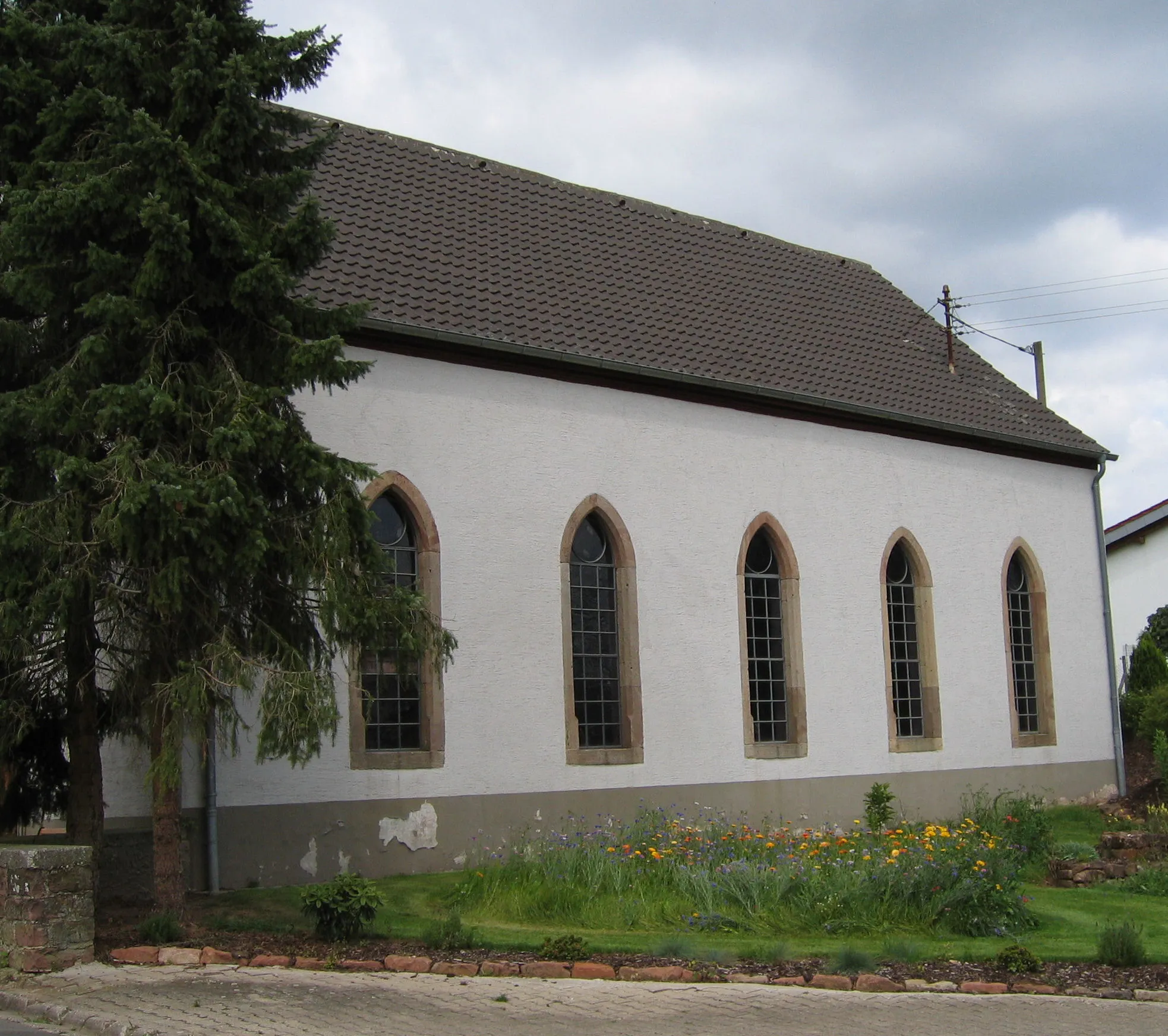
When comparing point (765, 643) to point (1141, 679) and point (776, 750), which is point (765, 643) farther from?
point (1141, 679)

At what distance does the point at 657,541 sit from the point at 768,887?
6379 millimetres

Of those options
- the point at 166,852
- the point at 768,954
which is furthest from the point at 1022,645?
the point at 166,852

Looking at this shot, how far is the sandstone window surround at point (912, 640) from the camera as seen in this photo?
20.6 meters

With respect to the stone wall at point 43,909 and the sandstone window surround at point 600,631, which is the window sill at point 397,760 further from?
the stone wall at point 43,909

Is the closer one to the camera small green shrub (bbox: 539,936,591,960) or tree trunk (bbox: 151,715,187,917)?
small green shrub (bbox: 539,936,591,960)

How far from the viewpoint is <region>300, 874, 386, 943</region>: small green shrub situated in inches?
421

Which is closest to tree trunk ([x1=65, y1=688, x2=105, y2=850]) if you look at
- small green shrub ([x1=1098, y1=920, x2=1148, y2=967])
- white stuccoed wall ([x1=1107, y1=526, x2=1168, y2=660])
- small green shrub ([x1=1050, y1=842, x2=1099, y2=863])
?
small green shrub ([x1=1098, y1=920, x2=1148, y2=967])

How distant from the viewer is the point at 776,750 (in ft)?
60.7

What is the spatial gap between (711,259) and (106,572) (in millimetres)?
13931

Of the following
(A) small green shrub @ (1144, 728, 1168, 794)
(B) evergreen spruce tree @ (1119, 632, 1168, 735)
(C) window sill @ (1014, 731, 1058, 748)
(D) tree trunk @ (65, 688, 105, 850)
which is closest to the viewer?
(D) tree trunk @ (65, 688, 105, 850)

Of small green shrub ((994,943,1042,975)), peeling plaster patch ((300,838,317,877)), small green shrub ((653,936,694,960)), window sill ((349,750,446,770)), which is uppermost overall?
window sill ((349,750,446,770))

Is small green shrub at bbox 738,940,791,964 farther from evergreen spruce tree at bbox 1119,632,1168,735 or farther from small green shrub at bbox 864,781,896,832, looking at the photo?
evergreen spruce tree at bbox 1119,632,1168,735

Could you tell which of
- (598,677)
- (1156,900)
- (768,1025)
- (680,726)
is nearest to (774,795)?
(680,726)

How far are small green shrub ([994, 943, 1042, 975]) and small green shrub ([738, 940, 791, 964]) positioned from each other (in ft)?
4.86
